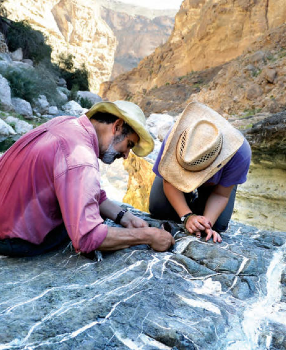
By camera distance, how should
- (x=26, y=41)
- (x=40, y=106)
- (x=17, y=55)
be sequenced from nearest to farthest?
(x=40, y=106) → (x=17, y=55) → (x=26, y=41)

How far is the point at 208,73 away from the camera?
2233 centimetres

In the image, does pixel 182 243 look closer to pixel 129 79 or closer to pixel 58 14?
pixel 129 79

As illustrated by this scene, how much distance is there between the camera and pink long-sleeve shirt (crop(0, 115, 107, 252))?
4.89 feet

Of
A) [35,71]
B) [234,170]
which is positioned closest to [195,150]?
[234,170]

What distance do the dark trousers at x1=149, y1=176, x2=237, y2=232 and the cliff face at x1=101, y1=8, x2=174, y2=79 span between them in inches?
2186

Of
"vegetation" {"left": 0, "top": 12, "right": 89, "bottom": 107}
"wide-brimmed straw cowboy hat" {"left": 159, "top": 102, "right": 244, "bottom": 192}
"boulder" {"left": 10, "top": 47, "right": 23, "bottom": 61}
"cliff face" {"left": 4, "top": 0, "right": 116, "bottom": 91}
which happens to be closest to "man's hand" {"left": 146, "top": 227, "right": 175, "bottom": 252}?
"wide-brimmed straw cowboy hat" {"left": 159, "top": 102, "right": 244, "bottom": 192}

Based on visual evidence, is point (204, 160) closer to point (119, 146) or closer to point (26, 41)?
point (119, 146)

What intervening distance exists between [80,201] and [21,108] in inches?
384

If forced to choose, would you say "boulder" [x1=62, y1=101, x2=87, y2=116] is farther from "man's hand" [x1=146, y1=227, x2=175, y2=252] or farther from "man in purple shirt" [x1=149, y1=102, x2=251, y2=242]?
"man's hand" [x1=146, y1=227, x2=175, y2=252]

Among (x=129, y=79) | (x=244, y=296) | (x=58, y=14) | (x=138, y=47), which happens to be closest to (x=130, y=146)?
(x=244, y=296)

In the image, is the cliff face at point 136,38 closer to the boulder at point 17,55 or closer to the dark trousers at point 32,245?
the boulder at point 17,55

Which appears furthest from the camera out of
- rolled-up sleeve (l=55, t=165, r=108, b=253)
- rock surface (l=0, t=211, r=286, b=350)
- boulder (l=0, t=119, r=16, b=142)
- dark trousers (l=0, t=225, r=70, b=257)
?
boulder (l=0, t=119, r=16, b=142)

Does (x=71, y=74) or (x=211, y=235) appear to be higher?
(x=71, y=74)

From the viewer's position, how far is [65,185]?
1495 mm
